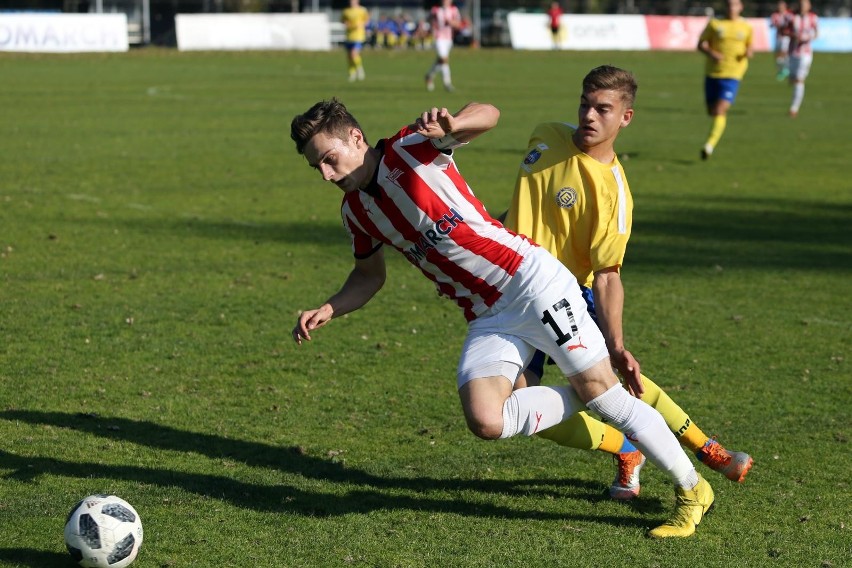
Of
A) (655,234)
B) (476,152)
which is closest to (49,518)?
(655,234)

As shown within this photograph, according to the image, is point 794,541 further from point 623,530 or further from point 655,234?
point 655,234

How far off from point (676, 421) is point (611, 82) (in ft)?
4.84

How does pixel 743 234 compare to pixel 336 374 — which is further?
pixel 743 234

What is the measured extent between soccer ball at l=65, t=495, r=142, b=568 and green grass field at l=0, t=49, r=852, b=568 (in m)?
0.15

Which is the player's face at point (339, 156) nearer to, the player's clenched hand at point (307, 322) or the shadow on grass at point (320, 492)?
the player's clenched hand at point (307, 322)

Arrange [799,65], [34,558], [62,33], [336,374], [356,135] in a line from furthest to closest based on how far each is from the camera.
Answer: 1. [62,33]
2. [799,65]
3. [336,374]
4. [356,135]
5. [34,558]

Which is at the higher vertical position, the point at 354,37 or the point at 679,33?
the point at 354,37

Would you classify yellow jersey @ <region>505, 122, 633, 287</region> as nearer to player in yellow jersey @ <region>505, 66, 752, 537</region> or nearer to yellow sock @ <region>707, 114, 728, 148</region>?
player in yellow jersey @ <region>505, 66, 752, 537</region>

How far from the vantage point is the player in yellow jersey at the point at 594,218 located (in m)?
4.91

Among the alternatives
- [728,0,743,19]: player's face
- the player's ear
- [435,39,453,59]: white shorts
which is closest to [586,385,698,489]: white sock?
the player's ear

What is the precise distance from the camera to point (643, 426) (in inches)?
181

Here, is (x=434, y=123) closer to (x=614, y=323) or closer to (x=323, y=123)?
(x=323, y=123)

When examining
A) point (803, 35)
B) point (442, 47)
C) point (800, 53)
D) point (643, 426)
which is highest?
point (803, 35)

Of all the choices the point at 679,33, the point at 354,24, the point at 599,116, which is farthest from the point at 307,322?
the point at 679,33
